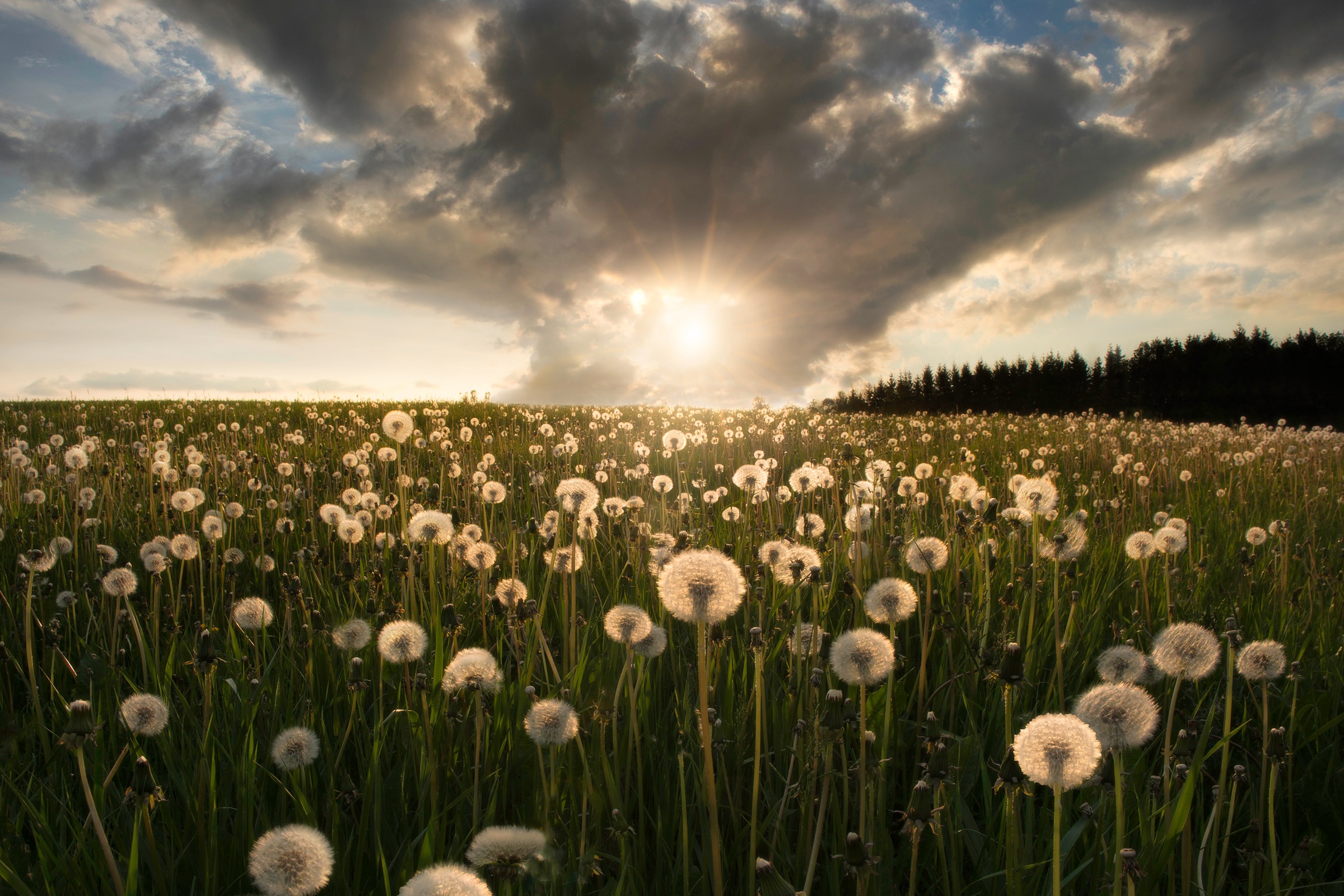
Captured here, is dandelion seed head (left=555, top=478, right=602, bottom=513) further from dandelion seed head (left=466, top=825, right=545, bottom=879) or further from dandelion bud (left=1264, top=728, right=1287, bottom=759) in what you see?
dandelion bud (left=1264, top=728, right=1287, bottom=759)

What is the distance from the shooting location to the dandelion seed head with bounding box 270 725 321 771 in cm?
175

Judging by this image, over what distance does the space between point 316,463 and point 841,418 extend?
34.6ft

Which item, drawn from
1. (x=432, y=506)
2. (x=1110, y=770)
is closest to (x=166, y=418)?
(x=432, y=506)

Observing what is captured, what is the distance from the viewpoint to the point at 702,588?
1614mm

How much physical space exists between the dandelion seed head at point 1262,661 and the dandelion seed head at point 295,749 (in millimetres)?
2656

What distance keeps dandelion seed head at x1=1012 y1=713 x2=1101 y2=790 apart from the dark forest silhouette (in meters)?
60.1

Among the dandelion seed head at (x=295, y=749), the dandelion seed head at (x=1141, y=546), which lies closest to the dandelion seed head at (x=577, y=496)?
the dandelion seed head at (x=295, y=749)

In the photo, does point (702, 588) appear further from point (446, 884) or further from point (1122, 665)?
point (1122, 665)

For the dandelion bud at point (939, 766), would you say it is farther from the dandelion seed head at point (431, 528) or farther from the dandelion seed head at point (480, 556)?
the dandelion seed head at point (431, 528)

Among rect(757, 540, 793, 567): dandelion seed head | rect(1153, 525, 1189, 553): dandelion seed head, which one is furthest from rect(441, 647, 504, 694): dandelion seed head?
rect(1153, 525, 1189, 553): dandelion seed head

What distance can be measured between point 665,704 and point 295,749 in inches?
51.2

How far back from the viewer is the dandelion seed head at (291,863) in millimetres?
1274

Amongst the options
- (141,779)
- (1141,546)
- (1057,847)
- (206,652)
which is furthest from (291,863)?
(1141,546)

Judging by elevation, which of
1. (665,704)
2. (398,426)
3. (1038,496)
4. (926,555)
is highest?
(398,426)
